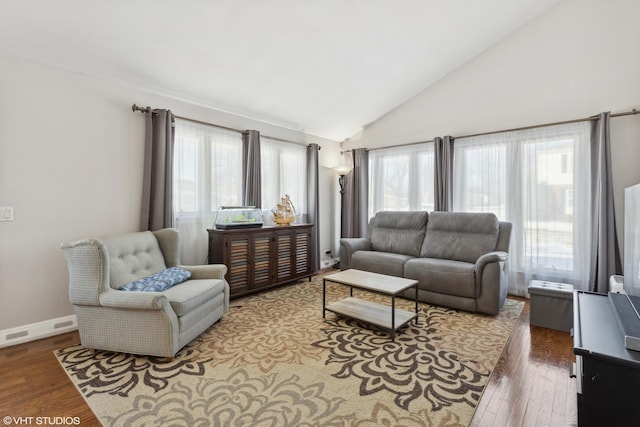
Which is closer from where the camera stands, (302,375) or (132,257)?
(302,375)

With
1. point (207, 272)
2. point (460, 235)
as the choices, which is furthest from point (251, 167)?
point (460, 235)

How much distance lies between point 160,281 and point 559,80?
4.89 meters

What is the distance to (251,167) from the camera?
3.97 m

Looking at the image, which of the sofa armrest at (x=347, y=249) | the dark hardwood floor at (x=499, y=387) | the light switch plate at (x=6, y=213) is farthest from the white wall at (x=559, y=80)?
the light switch plate at (x=6, y=213)

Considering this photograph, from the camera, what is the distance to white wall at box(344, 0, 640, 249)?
3.16m

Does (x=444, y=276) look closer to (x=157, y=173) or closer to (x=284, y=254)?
(x=284, y=254)

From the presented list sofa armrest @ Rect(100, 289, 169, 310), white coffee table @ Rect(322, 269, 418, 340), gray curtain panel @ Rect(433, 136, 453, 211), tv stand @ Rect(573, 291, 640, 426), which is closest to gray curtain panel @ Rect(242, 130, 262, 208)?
white coffee table @ Rect(322, 269, 418, 340)

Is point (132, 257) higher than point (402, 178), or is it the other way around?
point (402, 178)

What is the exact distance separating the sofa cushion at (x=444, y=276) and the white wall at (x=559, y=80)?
180 cm

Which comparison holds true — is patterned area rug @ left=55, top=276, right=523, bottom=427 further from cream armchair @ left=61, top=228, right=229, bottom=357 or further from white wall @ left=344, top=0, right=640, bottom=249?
white wall @ left=344, top=0, right=640, bottom=249

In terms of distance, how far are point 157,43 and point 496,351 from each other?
3.91 metres

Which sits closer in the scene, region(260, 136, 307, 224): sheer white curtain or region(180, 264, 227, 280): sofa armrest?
region(180, 264, 227, 280): sofa armrest

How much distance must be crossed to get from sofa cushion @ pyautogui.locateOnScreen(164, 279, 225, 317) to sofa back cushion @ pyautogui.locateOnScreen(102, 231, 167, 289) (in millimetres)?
358

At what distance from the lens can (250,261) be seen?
3557 millimetres
